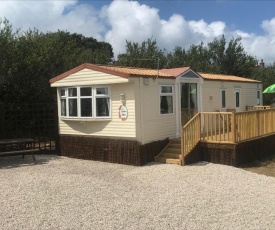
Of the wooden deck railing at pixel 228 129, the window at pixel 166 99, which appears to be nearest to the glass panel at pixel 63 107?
the window at pixel 166 99

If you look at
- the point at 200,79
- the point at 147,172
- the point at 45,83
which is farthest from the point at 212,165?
the point at 45,83

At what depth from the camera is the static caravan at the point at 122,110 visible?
11.0 metres

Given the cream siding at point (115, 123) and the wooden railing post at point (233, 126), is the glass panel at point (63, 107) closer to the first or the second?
the cream siding at point (115, 123)

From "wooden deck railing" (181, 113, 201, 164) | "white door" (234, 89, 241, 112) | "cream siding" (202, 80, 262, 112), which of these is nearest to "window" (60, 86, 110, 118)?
"wooden deck railing" (181, 113, 201, 164)

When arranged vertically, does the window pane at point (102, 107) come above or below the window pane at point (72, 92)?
below

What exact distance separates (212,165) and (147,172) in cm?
217

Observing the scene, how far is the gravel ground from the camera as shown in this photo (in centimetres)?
587

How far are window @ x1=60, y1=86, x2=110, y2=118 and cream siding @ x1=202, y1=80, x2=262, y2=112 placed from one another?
457cm

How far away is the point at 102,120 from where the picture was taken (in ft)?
38.2

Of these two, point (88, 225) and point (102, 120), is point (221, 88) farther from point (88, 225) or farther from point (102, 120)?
point (88, 225)

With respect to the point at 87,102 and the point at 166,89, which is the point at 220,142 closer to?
the point at 166,89

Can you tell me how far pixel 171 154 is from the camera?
450 inches

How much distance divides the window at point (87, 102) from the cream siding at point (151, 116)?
1.19m

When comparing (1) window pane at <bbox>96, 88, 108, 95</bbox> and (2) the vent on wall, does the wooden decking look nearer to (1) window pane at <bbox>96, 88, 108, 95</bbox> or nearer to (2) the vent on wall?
(2) the vent on wall
